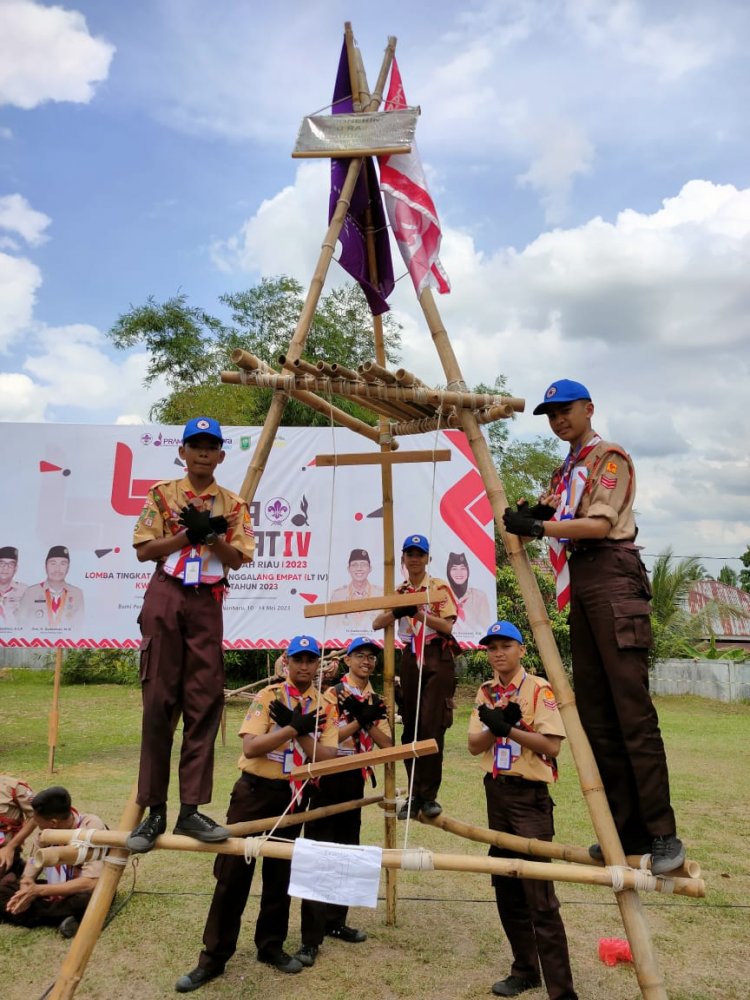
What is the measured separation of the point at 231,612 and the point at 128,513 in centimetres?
172

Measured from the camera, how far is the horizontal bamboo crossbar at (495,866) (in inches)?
121

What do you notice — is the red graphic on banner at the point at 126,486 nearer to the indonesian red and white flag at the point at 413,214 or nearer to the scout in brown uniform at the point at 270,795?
the scout in brown uniform at the point at 270,795

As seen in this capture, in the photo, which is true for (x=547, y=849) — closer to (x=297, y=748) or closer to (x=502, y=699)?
(x=502, y=699)

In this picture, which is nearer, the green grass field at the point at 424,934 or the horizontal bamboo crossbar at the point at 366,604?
the horizontal bamboo crossbar at the point at 366,604

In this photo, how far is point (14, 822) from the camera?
16.5ft

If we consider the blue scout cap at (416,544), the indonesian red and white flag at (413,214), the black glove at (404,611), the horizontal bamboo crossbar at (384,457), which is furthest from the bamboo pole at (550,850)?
the indonesian red and white flag at (413,214)

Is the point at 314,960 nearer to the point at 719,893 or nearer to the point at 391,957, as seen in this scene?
the point at 391,957

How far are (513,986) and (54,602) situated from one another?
6827 millimetres

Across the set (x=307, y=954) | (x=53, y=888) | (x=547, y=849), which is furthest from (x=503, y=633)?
(x=53, y=888)

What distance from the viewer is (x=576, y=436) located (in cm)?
351

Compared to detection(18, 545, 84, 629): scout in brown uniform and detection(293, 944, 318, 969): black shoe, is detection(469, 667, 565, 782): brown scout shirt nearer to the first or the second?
detection(293, 944, 318, 969): black shoe

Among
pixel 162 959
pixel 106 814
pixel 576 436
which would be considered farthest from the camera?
pixel 106 814

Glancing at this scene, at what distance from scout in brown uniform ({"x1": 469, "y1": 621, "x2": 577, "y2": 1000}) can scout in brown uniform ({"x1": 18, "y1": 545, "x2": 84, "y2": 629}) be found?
628 centimetres

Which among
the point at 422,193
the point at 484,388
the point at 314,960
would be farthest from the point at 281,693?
the point at 484,388
